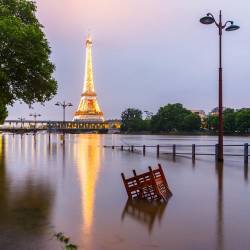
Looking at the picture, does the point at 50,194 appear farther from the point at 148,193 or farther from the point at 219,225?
the point at 219,225

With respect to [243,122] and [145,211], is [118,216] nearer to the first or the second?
[145,211]

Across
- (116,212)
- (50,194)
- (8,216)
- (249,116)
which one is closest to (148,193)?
(116,212)

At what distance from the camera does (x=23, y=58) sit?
89.7 ft

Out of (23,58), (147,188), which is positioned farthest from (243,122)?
(147,188)

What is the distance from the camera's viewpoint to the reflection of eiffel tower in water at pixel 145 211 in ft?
32.3

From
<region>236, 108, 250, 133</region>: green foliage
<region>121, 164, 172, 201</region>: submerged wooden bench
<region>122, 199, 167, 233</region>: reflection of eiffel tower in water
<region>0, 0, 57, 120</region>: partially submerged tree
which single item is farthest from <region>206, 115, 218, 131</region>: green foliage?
<region>122, 199, 167, 233</region>: reflection of eiffel tower in water

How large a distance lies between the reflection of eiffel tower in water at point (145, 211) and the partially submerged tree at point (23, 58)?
16.6 metres

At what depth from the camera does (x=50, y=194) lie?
13430 millimetres

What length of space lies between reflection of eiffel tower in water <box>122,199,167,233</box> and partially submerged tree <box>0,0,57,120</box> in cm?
1663

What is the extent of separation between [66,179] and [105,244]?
32.7 ft

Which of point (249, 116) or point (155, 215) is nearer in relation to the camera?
point (155, 215)

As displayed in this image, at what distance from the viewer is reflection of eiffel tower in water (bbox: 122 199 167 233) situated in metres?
9.85

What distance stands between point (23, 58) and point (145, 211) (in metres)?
18.9

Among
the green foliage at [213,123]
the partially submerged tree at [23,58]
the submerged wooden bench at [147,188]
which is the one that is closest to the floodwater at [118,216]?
the submerged wooden bench at [147,188]
